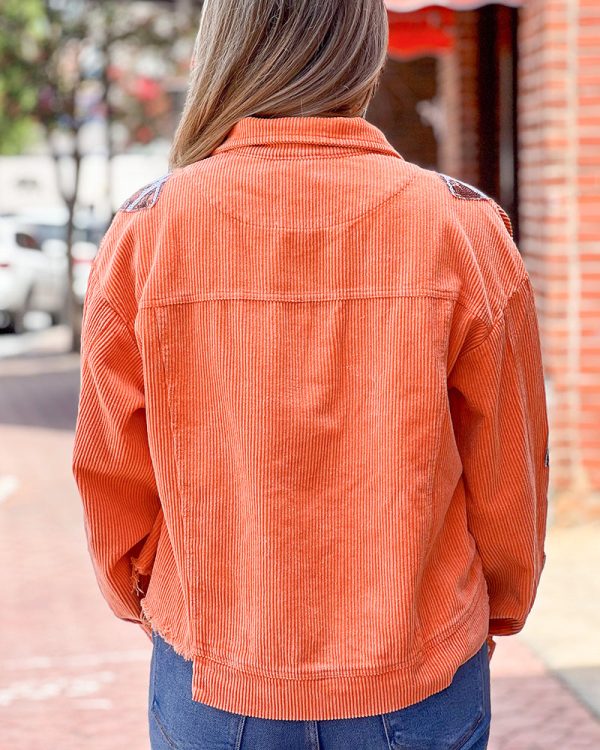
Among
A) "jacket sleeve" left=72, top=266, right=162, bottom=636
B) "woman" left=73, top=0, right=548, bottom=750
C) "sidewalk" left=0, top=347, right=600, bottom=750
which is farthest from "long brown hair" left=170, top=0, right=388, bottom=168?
"sidewalk" left=0, top=347, right=600, bottom=750

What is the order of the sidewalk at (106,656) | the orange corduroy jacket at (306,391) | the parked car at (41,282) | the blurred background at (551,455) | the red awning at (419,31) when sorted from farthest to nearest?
the parked car at (41,282) < the red awning at (419,31) < the blurred background at (551,455) < the sidewalk at (106,656) < the orange corduroy jacket at (306,391)

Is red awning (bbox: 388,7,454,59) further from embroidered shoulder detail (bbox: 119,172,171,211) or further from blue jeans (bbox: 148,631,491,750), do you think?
blue jeans (bbox: 148,631,491,750)

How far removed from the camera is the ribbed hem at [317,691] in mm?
1668

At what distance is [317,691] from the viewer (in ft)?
5.48

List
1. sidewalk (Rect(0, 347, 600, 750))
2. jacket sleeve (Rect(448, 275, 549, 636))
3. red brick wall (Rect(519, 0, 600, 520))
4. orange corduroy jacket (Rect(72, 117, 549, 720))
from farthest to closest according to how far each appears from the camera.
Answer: red brick wall (Rect(519, 0, 600, 520))
sidewalk (Rect(0, 347, 600, 750))
jacket sleeve (Rect(448, 275, 549, 636))
orange corduroy jacket (Rect(72, 117, 549, 720))

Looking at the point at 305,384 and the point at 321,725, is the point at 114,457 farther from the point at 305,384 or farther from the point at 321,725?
the point at 321,725

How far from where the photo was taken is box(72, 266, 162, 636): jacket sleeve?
1777 millimetres

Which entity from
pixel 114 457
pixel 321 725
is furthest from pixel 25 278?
pixel 321 725

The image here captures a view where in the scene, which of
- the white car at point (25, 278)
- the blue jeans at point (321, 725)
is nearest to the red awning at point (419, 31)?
the blue jeans at point (321, 725)

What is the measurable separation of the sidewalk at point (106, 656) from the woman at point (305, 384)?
2.43 metres

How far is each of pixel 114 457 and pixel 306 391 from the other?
0.35m

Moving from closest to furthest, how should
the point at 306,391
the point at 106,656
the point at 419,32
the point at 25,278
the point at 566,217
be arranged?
the point at 306,391 → the point at 106,656 → the point at 566,217 → the point at 419,32 → the point at 25,278

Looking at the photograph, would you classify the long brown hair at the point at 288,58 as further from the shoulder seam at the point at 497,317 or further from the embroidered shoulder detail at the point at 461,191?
the shoulder seam at the point at 497,317

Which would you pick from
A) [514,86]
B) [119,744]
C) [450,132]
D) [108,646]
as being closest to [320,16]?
[119,744]
